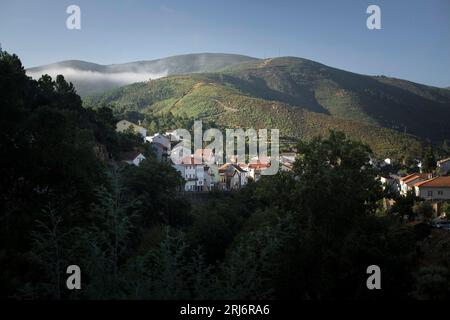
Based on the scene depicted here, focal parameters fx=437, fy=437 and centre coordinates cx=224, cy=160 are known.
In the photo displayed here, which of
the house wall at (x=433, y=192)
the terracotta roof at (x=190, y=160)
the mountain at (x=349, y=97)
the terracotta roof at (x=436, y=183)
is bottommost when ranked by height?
the house wall at (x=433, y=192)

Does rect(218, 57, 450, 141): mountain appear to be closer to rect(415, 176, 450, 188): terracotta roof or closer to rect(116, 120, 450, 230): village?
rect(116, 120, 450, 230): village

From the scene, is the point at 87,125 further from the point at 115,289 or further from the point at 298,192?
the point at 115,289

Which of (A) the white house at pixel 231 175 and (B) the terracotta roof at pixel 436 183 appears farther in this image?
(A) the white house at pixel 231 175

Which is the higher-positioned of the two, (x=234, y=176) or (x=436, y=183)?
(x=234, y=176)

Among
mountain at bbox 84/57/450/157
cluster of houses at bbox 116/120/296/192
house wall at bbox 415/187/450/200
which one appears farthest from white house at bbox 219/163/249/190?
mountain at bbox 84/57/450/157

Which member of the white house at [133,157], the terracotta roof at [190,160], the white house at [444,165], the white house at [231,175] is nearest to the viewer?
the white house at [133,157]

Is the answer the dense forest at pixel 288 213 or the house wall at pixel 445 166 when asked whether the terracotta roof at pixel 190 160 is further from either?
the house wall at pixel 445 166

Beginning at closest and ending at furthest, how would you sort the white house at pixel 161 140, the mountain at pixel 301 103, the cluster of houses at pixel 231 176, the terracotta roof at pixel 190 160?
the cluster of houses at pixel 231 176, the terracotta roof at pixel 190 160, the white house at pixel 161 140, the mountain at pixel 301 103

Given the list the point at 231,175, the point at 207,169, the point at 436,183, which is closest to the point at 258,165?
the point at 231,175

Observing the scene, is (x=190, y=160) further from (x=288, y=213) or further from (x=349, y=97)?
(x=349, y=97)

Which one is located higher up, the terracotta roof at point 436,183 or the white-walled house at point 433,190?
the terracotta roof at point 436,183

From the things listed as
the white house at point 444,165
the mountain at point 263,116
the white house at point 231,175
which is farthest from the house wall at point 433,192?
the mountain at point 263,116
